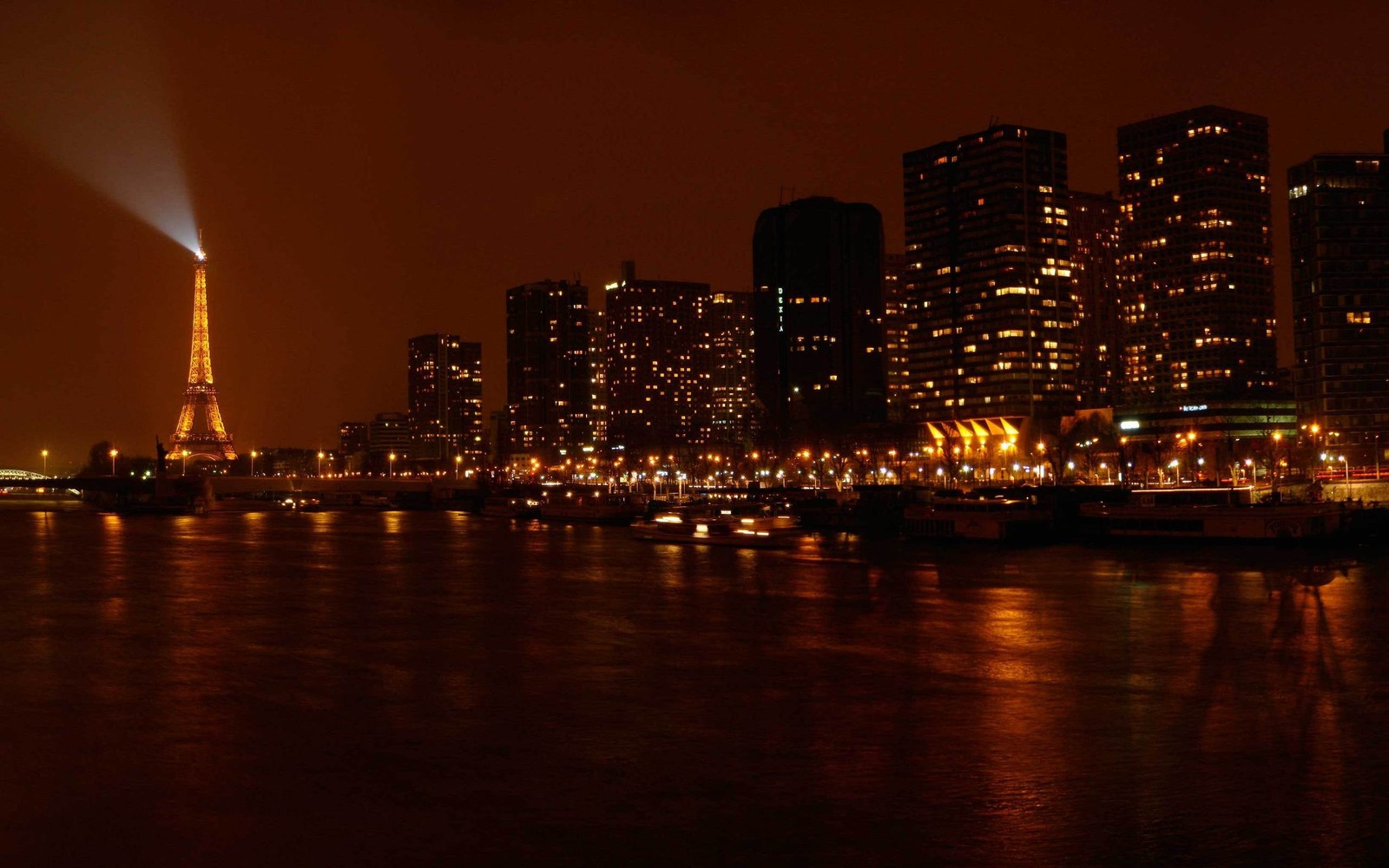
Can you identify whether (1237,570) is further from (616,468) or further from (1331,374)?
(616,468)

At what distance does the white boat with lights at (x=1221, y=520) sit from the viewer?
56531 millimetres

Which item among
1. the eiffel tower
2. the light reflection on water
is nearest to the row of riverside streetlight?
the eiffel tower

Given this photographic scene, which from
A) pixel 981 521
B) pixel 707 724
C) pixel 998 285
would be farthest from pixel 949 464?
pixel 707 724

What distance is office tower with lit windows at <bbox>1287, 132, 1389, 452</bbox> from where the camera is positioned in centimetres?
13712

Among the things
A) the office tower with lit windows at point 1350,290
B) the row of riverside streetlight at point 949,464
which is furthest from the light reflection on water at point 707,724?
the office tower with lit windows at point 1350,290

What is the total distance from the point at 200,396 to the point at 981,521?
431 ft

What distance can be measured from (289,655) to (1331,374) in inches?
5409

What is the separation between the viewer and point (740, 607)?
111ft

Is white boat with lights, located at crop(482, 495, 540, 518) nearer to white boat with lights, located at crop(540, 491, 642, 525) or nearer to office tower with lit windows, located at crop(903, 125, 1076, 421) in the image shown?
white boat with lights, located at crop(540, 491, 642, 525)

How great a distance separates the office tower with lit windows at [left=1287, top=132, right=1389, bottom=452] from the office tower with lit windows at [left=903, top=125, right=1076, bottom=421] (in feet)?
135

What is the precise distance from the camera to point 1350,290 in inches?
5408

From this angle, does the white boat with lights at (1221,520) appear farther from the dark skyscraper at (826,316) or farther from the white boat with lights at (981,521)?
the dark skyscraper at (826,316)

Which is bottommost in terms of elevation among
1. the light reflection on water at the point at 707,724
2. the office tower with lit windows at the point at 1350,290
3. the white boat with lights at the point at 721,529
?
the light reflection on water at the point at 707,724

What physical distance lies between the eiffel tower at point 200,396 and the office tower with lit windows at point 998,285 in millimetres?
99069
